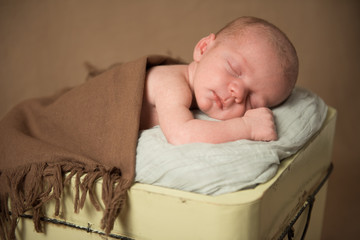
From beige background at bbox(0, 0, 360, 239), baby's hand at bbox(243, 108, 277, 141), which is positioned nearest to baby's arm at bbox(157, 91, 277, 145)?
baby's hand at bbox(243, 108, 277, 141)

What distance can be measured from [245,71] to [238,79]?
0.03m

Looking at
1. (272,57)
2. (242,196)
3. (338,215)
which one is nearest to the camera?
(242,196)

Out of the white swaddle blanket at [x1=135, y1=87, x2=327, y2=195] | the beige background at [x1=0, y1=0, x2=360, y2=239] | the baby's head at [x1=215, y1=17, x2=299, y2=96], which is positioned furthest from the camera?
the beige background at [x1=0, y1=0, x2=360, y2=239]

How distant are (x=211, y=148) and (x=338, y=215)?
3.90ft

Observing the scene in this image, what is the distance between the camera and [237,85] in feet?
3.61

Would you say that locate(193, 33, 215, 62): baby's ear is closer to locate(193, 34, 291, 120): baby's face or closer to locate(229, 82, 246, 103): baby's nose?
locate(193, 34, 291, 120): baby's face

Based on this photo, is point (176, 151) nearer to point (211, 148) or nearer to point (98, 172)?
point (211, 148)

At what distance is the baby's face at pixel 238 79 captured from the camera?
110 cm

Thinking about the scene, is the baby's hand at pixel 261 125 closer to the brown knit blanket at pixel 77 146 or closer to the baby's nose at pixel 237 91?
the baby's nose at pixel 237 91

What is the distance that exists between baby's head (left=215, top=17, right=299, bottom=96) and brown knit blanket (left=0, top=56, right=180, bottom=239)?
0.26 meters

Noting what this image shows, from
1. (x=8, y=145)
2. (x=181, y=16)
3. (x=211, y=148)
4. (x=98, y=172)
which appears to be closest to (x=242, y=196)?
(x=211, y=148)

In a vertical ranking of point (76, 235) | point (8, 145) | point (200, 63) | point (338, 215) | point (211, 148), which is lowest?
point (338, 215)

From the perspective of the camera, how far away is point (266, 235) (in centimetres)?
96

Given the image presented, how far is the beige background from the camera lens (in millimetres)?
2150
